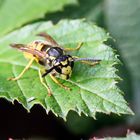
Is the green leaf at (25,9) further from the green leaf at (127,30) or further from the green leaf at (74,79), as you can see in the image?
the green leaf at (127,30)

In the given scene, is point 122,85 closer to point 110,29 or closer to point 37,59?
point 110,29

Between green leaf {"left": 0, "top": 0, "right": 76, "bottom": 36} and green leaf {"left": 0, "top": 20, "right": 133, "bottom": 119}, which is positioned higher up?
green leaf {"left": 0, "top": 0, "right": 76, "bottom": 36}

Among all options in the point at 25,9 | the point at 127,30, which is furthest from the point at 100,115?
the point at 25,9

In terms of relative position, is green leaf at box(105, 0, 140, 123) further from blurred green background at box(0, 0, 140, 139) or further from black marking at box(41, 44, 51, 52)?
black marking at box(41, 44, 51, 52)

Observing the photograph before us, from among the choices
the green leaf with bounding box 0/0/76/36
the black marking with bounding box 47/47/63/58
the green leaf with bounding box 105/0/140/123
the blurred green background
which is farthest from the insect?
the green leaf with bounding box 105/0/140/123

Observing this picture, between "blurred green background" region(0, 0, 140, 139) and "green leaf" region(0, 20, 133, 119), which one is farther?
"blurred green background" region(0, 0, 140, 139)

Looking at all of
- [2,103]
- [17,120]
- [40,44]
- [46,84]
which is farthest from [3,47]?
[17,120]

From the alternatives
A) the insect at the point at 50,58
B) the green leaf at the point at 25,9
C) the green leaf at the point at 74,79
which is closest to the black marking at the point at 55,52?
the insect at the point at 50,58
